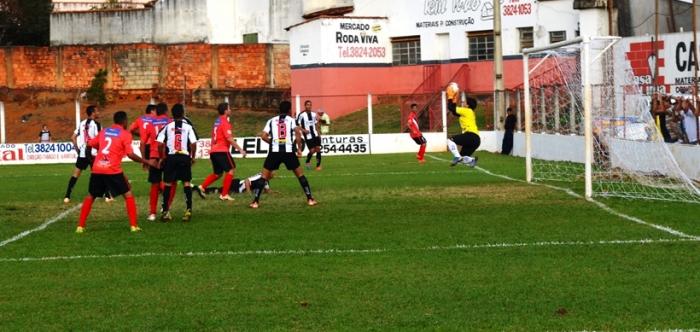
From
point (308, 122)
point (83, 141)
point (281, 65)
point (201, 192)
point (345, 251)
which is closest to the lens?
point (345, 251)

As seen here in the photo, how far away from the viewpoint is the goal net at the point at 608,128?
21.2 meters

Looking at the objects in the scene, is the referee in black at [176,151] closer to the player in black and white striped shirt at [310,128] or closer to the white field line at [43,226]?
the white field line at [43,226]

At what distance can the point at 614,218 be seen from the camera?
57.1ft

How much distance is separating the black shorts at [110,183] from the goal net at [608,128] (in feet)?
27.2

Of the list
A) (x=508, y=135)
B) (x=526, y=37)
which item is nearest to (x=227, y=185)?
(x=508, y=135)

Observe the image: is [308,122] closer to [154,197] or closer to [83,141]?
[83,141]

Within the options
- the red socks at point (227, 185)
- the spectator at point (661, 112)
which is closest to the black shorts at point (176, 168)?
the red socks at point (227, 185)

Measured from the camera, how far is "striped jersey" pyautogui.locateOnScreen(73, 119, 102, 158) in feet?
A: 76.2

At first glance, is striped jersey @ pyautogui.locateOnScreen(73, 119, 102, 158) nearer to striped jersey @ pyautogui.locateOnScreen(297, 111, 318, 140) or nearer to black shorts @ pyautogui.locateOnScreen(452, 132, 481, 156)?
black shorts @ pyautogui.locateOnScreen(452, 132, 481, 156)

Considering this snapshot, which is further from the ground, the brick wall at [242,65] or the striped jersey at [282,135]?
the brick wall at [242,65]

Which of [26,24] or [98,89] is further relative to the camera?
[26,24]

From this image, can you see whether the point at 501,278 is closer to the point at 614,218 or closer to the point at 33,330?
the point at 33,330

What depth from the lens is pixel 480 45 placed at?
53531mm

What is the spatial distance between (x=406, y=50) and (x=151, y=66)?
1472 cm
